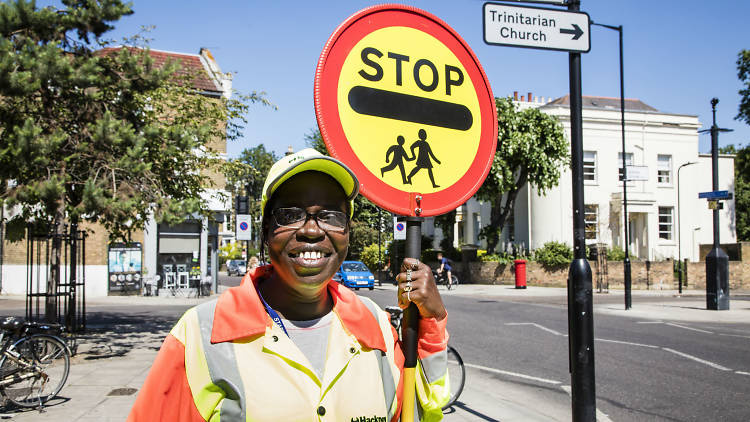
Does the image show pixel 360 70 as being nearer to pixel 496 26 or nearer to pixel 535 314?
pixel 496 26

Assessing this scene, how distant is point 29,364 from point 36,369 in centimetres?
15

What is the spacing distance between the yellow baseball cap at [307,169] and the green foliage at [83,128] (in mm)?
8302

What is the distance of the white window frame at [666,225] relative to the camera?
34.6 metres

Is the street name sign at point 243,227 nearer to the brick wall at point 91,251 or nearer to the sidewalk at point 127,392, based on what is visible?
the sidewalk at point 127,392

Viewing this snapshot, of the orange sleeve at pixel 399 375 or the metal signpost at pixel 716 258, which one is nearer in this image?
the orange sleeve at pixel 399 375

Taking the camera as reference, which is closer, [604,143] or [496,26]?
[496,26]

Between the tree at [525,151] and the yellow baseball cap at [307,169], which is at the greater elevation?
the tree at [525,151]

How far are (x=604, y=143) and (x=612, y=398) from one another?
2964 centimetres

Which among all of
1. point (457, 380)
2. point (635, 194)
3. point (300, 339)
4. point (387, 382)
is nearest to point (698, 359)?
point (457, 380)

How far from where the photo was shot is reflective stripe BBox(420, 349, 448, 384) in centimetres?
190

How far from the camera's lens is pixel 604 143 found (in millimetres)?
34031

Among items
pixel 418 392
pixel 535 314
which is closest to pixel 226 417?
→ pixel 418 392

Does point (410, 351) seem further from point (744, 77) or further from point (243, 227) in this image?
point (744, 77)

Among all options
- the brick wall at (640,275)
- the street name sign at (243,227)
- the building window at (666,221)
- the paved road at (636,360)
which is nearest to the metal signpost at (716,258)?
the paved road at (636,360)
